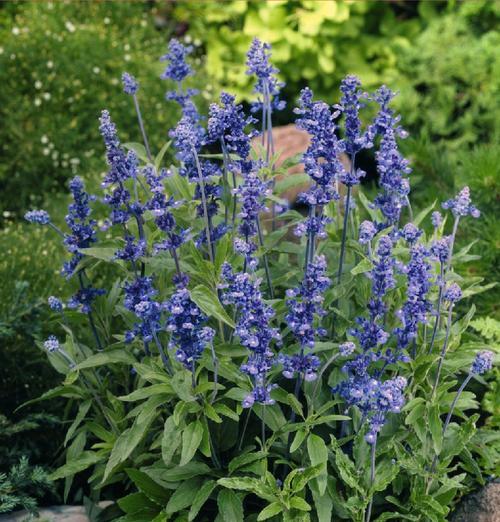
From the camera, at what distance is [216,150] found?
291 inches

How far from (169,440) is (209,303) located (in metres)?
0.50

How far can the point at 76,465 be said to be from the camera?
3.23 metres

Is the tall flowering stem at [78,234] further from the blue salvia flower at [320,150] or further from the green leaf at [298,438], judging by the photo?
the green leaf at [298,438]

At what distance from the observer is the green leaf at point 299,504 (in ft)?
9.09

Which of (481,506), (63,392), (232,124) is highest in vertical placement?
(232,124)

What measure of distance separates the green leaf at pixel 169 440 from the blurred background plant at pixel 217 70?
2.34 meters

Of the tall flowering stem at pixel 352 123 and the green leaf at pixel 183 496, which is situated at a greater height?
the tall flowering stem at pixel 352 123

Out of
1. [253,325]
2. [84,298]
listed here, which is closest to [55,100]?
[84,298]

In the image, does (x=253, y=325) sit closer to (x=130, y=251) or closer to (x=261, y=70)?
(x=130, y=251)

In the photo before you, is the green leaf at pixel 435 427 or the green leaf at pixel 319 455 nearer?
the green leaf at pixel 319 455

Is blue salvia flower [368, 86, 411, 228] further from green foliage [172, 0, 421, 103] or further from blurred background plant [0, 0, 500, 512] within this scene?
green foliage [172, 0, 421, 103]

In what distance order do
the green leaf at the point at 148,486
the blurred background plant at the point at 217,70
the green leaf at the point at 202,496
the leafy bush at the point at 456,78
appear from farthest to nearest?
1. the leafy bush at the point at 456,78
2. the blurred background plant at the point at 217,70
3. the green leaf at the point at 148,486
4. the green leaf at the point at 202,496

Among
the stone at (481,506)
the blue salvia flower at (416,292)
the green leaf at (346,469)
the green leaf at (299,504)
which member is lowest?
Answer: the stone at (481,506)

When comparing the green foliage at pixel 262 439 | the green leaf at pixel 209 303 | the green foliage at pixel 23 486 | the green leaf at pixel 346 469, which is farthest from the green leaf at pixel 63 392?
the green leaf at pixel 346 469
